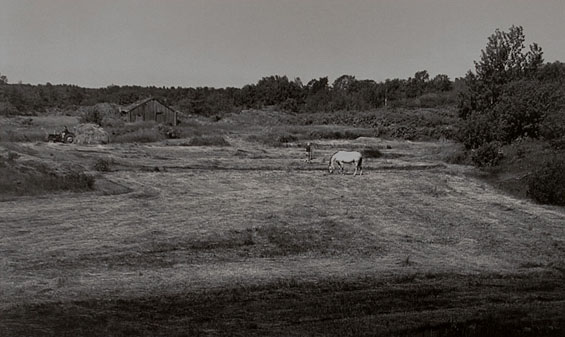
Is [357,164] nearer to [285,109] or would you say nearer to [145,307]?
[145,307]

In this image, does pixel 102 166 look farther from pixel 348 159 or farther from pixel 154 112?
pixel 154 112

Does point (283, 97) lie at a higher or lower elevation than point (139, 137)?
higher

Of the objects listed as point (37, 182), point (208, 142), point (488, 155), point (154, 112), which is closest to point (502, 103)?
point (488, 155)

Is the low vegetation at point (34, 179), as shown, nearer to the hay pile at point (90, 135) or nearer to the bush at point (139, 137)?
the hay pile at point (90, 135)

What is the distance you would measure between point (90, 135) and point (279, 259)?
4245cm

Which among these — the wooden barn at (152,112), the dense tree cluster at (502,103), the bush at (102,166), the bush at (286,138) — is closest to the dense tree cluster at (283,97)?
the wooden barn at (152,112)

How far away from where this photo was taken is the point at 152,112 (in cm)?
8612

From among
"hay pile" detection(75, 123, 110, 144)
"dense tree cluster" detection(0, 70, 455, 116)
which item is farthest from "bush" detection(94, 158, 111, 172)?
"dense tree cluster" detection(0, 70, 455, 116)

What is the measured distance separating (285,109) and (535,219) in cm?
11675

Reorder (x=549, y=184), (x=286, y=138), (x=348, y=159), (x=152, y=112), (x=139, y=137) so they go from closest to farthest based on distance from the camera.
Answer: (x=549, y=184), (x=348, y=159), (x=139, y=137), (x=286, y=138), (x=152, y=112)

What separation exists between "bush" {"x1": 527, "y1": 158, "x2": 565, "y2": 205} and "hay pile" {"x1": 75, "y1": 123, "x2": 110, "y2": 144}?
3657 cm

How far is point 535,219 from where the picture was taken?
1011 inches

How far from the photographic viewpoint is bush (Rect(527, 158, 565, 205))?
29172 millimetres

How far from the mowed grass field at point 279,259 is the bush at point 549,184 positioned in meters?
0.97
